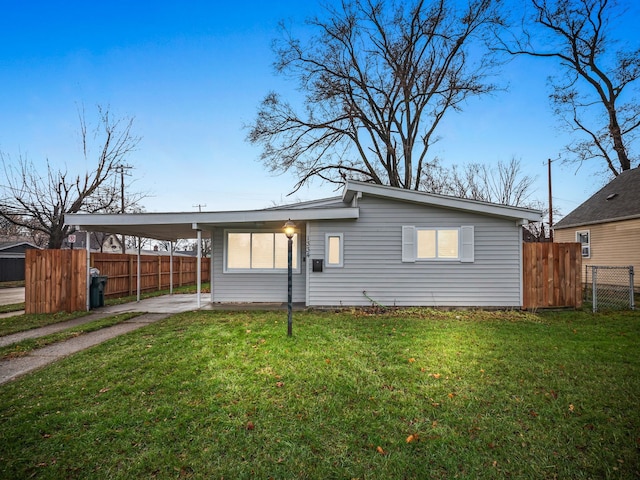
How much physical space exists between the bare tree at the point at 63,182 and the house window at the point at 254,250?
10.7 meters

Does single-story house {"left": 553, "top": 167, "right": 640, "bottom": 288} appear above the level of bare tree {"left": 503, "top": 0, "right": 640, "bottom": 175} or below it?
below

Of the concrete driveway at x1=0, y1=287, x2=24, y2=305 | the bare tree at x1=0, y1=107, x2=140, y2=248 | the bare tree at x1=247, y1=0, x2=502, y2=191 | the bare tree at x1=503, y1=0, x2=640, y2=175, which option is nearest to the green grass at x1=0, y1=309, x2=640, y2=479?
the concrete driveway at x1=0, y1=287, x2=24, y2=305

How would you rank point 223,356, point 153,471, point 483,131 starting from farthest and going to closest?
point 483,131 < point 223,356 < point 153,471

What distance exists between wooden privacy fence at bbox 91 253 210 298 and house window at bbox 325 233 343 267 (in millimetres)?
8127

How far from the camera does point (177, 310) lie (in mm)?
8906

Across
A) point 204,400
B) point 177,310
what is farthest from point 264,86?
point 204,400

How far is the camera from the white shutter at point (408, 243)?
338 inches

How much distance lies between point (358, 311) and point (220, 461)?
6.29 m

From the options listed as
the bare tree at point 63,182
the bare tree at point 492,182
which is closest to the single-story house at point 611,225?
the bare tree at point 492,182

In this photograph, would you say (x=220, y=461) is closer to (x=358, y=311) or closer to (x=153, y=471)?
(x=153, y=471)

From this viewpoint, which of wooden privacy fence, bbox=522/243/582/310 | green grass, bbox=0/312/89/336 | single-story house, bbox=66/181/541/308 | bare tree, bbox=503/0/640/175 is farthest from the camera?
bare tree, bbox=503/0/640/175

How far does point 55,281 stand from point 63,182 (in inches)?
380

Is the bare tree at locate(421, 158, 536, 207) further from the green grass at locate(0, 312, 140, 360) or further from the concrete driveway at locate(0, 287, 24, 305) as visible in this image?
the concrete driveway at locate(0, 287, 24, 305)

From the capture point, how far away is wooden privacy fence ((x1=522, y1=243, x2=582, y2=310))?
28.3ft
